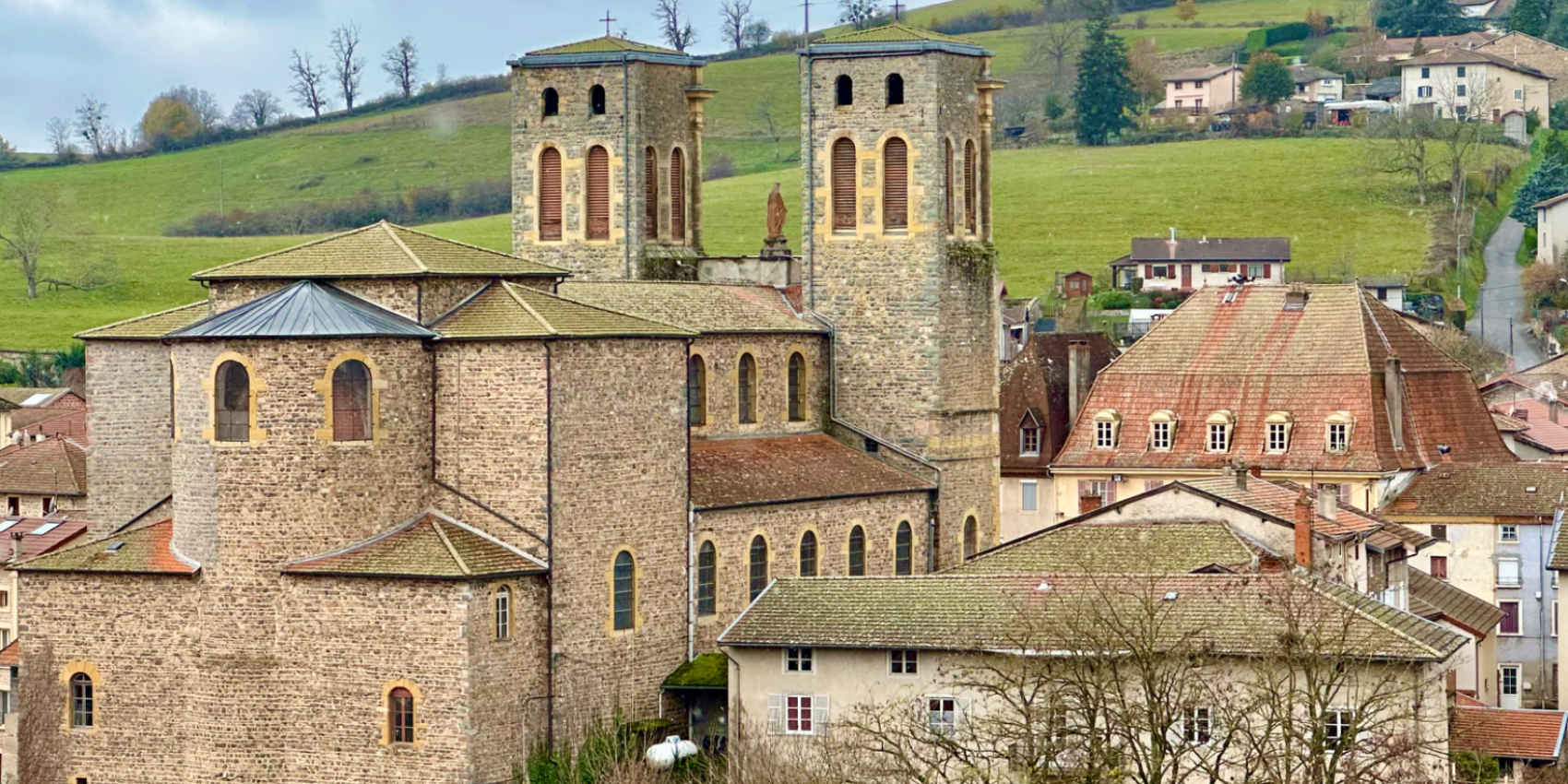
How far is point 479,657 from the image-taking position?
185ft

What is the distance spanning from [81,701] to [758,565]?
13.7 metres

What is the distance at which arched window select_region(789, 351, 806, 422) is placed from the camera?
7138cm

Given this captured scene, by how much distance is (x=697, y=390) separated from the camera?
67562 millimetres

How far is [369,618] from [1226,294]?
3543 centimetres

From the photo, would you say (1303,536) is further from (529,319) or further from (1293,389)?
(1293,389)

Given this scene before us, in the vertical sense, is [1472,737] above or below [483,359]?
below

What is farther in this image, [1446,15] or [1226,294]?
[1446,15]

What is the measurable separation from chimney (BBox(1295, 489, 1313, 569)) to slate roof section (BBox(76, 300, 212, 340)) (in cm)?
2165

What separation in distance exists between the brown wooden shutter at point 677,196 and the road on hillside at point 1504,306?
51.1 metres

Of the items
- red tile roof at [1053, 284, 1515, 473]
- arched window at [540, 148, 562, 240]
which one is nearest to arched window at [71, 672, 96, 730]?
arched window at [540, 148, 562, 240]

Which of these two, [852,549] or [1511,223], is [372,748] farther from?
[1511,223]

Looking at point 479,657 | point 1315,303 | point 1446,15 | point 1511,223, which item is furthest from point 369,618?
point 1446,15

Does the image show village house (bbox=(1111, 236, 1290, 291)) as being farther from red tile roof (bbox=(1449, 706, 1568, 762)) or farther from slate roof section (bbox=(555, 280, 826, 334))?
red tile roof (bbox=(1449, 706, 1568, 762))

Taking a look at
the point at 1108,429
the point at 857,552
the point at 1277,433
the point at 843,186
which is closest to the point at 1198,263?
the point at 1108,429
